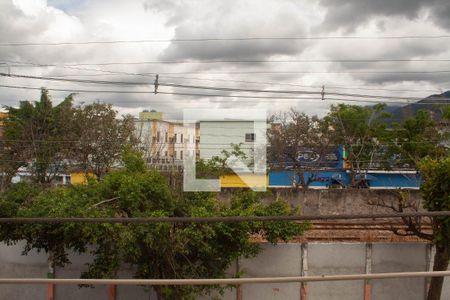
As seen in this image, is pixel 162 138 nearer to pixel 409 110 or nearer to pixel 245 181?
pixel 245 181

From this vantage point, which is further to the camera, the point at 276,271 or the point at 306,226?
the point at 276,271

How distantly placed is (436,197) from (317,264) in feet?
8.09

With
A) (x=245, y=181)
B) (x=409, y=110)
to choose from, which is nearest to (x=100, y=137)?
(x=245, y=181)

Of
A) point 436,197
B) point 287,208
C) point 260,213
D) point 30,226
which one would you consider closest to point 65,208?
point 30,226

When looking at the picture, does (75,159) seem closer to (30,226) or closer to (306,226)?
(30,226)

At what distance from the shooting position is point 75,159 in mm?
16031

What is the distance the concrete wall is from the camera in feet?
22.3

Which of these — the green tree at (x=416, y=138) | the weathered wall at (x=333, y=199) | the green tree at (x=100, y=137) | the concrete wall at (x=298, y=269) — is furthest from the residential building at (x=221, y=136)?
the green tree at (x=416, y=138)

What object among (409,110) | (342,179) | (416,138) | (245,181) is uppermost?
(409,110)

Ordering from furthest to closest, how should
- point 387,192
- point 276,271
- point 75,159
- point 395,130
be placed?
point 395,130 < point 75,159 < point 387,192 < point 276,271

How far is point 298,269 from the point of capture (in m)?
7.29

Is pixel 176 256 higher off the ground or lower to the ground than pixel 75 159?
lower

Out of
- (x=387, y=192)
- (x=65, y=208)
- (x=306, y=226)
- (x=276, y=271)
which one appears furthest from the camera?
(x=387, y=192)

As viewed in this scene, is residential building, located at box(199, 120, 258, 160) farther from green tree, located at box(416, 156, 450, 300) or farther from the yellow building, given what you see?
green tree, located at box(416, 156, 450, 300)
